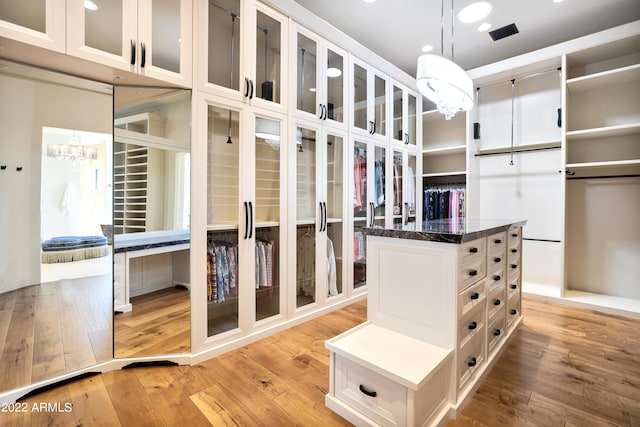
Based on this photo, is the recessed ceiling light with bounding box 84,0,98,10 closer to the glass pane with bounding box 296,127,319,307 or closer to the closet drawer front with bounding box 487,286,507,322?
the glass pane with bounding box 296,127,319,307

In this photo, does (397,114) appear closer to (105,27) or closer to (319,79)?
(319,79)

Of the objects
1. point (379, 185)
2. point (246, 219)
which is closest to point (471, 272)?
point (246, 219)

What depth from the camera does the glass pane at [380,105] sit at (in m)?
3.48

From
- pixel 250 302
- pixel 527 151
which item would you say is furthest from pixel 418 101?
pixel 250 302

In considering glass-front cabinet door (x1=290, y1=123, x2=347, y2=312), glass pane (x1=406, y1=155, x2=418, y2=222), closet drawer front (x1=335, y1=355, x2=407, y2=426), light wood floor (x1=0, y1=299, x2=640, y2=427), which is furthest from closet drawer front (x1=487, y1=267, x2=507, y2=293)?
glass pane (x1=406, y1=155, x2=418, y2=222)

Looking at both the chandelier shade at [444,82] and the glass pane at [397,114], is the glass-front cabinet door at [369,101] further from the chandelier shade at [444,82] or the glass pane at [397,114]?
the chandelier shade at [444,82]

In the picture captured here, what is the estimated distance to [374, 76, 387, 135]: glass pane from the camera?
3.48 metres

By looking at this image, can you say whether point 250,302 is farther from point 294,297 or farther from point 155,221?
point 155,221

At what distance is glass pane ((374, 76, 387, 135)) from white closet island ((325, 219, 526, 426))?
201 centimetres

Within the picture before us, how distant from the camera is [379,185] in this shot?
3568 mm

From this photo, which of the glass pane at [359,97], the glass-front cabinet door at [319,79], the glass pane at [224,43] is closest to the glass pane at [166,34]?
the glass pane at [224,43]

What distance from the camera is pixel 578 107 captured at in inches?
137

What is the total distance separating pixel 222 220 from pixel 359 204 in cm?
161

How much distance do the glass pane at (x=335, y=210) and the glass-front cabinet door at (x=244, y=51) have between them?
2.49 feet
